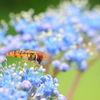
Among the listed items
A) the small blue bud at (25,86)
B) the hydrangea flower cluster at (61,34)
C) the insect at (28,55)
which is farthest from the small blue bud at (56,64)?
the small blue bud at (25,86)

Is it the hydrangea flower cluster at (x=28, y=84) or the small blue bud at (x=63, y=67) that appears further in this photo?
the small blue bud at (x=63, y=67)

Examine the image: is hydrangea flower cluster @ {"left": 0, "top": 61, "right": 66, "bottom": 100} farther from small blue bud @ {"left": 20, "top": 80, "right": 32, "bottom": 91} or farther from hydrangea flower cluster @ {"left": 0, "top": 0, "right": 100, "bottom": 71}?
hydrangea flower cluster @ {"left": 0, "top": 0, "right": 100, "bottom": 71}

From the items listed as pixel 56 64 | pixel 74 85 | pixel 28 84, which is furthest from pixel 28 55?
pixel 74 85

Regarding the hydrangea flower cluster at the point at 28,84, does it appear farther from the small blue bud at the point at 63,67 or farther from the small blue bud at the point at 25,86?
the small blue bud at the point at 63,67

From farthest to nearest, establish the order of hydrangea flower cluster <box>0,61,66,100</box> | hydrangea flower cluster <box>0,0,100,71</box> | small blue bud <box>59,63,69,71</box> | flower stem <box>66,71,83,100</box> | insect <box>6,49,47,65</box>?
flower stem <box>66,71,83,100</box>
hydrangea flower cluster <box>0,0,100,71</box>
small blue bud <box>59,63,69,71</box>
insect <box>6,49,47,65</box>
hydrangea flower cluster <box>0,61,66,100</box>

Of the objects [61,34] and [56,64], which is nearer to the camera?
[56,64]

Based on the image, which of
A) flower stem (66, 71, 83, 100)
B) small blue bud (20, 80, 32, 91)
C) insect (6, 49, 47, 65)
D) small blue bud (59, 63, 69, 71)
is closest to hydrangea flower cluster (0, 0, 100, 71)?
small blue bud (59, 63, 69, 71)

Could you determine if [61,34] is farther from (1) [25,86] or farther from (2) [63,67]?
(1) [25,86]

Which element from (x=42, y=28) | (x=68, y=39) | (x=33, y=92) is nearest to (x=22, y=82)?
(x=33, y=92)

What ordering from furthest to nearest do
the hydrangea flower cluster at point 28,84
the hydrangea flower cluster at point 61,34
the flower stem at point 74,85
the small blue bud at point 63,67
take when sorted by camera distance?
the flower stem at point 74,85, the hydrangea flower cluster at point 61,34, the small blue bud at point 63,67, the hydrangea flower cluster at point 28,84
